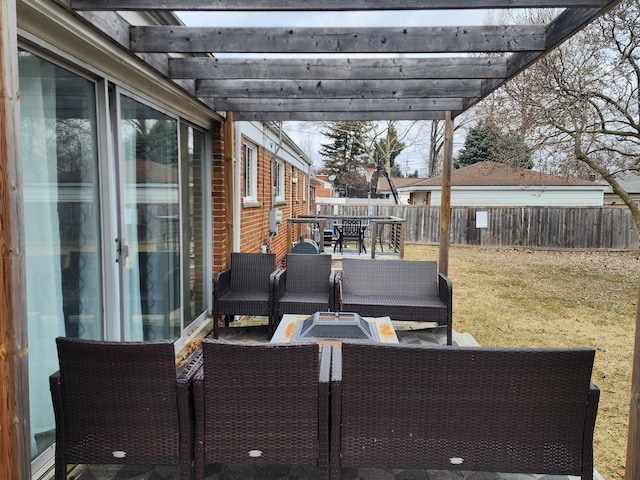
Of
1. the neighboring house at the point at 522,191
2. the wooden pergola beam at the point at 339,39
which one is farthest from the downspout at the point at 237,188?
the neighboring house at the point at 522,191

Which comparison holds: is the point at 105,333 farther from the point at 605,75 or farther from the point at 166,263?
the point at 605,75

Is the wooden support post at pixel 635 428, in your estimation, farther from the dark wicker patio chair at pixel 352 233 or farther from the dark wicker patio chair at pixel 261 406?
the dark wicker patio chair at pixel 352 233

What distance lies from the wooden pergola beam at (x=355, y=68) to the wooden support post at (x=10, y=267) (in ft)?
6.81

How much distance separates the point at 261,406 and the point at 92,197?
1.75 meters

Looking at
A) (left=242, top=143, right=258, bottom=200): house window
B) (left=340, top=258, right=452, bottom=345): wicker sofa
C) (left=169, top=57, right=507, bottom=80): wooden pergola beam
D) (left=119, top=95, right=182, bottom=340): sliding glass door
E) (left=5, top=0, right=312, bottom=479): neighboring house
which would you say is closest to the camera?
(left=5, top=0, right=312, bottom=479): neighboring house

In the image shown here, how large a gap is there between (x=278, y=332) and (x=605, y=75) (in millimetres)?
8126

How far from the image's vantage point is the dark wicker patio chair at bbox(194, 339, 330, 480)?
186 cm

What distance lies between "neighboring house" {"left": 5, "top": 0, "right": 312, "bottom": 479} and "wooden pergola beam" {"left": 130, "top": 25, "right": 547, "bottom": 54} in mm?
300

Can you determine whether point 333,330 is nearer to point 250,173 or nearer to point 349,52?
point 349,52

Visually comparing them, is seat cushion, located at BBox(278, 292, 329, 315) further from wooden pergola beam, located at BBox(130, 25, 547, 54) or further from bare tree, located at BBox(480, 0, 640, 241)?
bare tree, located at BBox(480, 0, 640, 241)

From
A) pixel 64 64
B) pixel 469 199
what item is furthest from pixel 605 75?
pixel 469 199

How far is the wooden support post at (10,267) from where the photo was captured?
55.5 inches

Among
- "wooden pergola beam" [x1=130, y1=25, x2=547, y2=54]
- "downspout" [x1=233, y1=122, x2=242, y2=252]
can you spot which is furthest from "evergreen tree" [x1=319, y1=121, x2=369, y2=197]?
"wooden pergola beam" [x1=130, y1=25, x2=547, y2=54]

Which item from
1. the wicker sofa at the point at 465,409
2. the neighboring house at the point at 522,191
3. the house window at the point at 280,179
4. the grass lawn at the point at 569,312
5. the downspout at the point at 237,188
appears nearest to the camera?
the wicker sofa at the point at 465,409
